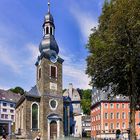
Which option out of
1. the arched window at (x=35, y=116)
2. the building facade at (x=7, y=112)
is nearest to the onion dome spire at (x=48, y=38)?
the arched window at (x=35, y=116)

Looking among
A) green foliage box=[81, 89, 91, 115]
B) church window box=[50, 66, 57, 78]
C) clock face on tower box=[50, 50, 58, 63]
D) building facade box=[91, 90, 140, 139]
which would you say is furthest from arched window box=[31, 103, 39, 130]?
green foliage box=[81, 89, 91, 115]

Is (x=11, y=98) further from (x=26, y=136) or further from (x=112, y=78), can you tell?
(x=112, y=78)

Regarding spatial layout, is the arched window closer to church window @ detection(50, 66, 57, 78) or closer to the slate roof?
church window @ detection(50, 66, 57, 78)

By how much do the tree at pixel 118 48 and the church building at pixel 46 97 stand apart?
29.6 m

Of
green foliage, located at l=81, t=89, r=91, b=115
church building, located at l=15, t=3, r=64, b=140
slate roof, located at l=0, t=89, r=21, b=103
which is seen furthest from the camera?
green foliage, located at l=81, t=89, r=91, b=115

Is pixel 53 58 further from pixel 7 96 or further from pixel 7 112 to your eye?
pixel 7 96

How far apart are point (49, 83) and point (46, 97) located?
2.95 m

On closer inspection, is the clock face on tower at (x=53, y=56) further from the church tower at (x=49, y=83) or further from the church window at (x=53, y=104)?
the church window at (x=53, y=104)

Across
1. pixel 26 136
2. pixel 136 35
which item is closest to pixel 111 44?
pixel 136 35

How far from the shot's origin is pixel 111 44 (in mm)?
30422

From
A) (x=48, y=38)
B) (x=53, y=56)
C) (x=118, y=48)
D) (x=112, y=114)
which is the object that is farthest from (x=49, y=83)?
(x=118, y=48)

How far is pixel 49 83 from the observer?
65188 mm

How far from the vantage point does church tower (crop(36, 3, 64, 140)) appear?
6317 centimetres

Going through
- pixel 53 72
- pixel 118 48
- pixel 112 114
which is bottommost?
pixel 112 114
